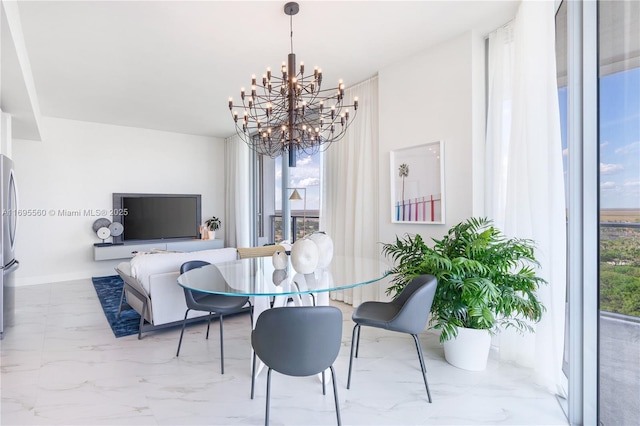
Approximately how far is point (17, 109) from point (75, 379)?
346 cm

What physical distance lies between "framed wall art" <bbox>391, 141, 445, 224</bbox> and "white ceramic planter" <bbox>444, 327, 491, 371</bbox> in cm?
104

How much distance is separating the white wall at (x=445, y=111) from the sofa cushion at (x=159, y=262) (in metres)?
1.91

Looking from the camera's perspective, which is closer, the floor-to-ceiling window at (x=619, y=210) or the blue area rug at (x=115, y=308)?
the floor-to-ceiling window at (x=619, y=210)

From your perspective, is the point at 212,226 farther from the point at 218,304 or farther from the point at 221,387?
the point at 221,387

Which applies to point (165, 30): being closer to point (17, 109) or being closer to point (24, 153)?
point (17, 109)

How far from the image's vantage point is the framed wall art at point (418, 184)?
3041 mm

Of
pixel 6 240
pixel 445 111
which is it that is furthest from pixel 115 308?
pixel 445 111

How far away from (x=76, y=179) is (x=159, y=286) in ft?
13.1

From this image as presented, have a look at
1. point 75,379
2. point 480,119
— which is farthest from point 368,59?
point 75,379

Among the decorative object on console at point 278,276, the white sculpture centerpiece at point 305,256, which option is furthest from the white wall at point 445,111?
the decorative object on console at point 278,276

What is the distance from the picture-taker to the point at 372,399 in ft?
6.61

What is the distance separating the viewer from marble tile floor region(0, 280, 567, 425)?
185 cm

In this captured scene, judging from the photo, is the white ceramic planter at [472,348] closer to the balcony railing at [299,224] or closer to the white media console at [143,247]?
the balcony railing at [299,224]

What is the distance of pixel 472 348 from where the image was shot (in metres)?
2.34
